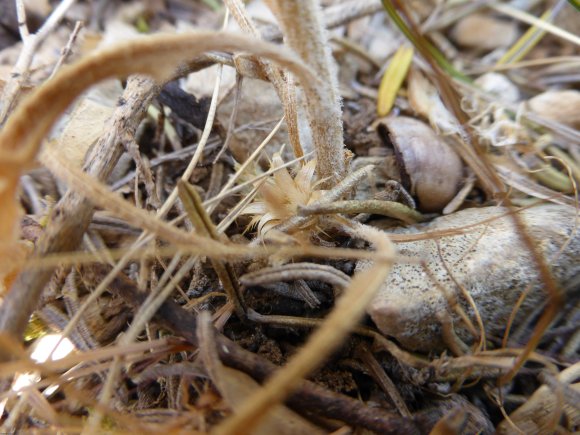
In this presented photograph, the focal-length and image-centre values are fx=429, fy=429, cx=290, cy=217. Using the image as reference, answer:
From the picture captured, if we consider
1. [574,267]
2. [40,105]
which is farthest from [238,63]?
[574,267]

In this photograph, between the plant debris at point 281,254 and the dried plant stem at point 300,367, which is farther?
→ the plant debris at point 281,254

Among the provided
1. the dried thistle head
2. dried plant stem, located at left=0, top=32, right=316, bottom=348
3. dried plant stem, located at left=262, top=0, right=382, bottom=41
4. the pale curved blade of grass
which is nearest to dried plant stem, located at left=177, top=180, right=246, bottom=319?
the dried thistle head

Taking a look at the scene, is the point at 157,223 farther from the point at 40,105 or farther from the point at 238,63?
the point at 238,63

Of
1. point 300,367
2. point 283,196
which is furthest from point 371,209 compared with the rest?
point 300,367

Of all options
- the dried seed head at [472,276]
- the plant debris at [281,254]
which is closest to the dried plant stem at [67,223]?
the plant debris at [281,254]

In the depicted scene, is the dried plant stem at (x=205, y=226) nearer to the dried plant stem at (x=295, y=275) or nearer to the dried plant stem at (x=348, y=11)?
the dried plant stem at (x=295, y=275)

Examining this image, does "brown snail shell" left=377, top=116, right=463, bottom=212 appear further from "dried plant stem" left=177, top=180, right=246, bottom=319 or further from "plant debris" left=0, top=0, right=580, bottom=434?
"dried plant stem" left=177, top=180, right=246, bottom=319
